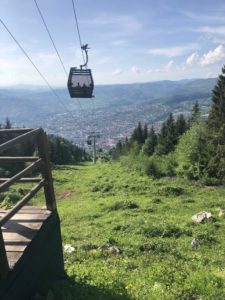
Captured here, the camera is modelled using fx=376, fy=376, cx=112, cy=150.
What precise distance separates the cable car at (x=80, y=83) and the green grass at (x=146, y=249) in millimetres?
7594

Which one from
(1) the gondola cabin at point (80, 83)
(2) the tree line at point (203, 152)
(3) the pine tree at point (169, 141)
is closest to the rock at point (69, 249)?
(1) the gondola cabin at point (80, 83)

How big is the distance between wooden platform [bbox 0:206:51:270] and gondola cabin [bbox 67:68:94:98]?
17.7 m

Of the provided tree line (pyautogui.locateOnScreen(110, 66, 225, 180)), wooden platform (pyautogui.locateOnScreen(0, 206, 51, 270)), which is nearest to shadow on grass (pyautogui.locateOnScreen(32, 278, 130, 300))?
wooden platform (pyautogui.locateOnScreen(0, 206, 51, 270))

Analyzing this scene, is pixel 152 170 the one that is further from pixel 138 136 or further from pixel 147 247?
pixel 138 136

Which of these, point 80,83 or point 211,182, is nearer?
point 80,83

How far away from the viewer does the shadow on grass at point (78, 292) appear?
5928 mm

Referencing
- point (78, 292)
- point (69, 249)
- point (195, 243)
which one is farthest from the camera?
point (195, 243)

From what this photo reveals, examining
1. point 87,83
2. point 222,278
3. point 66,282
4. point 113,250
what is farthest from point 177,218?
point 66,282

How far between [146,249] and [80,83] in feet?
47.9

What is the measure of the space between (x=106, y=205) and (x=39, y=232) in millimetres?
19660

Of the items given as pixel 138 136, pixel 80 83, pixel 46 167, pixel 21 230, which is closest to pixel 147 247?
pixel 46 167

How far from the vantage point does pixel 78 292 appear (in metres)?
6.43

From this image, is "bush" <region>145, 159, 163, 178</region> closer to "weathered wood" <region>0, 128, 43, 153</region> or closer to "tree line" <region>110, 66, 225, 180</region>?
"tree line" <region>110, 66, 225, 180</region>

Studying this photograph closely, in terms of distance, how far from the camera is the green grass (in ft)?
23.2
